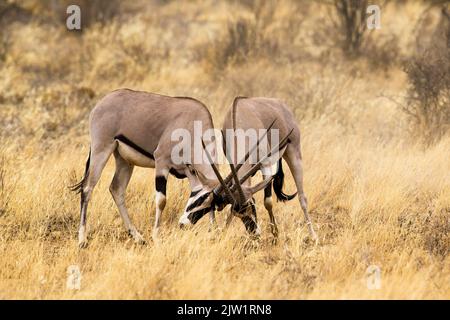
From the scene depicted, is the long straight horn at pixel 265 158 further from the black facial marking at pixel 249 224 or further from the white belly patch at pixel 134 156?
the white belly patch at pixel 134 156

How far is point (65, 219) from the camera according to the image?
8.52 metres

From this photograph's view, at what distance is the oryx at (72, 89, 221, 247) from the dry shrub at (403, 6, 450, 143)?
5.09 metres

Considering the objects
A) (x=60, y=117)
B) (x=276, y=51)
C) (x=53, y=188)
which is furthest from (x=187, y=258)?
(x=276, y=51)

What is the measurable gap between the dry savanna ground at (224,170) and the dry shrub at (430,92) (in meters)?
0.03

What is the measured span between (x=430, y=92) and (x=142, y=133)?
6.07 meters

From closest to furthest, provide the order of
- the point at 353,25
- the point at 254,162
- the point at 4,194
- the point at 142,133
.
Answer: the point at 254,162
the point at 142,133
the point at 4,194
the point at 353,25

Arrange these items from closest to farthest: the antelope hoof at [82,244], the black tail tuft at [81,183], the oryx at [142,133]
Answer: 1. the antelope hoof at [82,244]
2. the oryx at [142,133]
3. the black tail tuft at [81,183]

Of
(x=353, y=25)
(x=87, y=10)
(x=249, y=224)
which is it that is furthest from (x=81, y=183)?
(x=87, y=10)

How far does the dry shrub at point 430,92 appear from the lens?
471 inches

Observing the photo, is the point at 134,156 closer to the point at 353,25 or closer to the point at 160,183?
the point at 160,183

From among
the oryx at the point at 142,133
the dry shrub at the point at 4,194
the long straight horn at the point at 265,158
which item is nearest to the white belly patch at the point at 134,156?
the oryx at the point at 142,133

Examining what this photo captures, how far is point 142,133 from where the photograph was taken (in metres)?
8.01

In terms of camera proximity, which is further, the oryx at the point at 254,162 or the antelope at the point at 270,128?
the antelope at the point at 270,128

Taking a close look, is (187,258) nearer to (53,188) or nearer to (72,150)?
(53,188)
